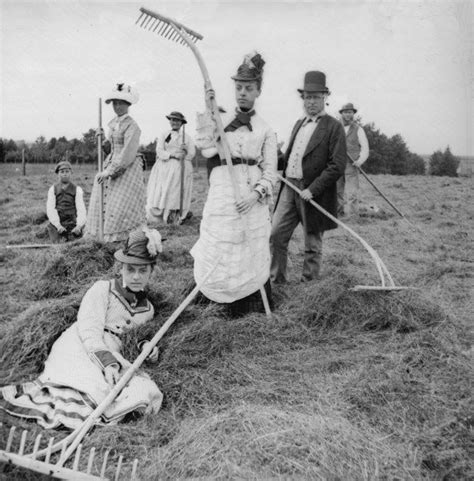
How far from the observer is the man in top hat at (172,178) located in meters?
8.69

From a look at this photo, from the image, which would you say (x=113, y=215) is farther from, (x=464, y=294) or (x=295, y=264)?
(x=464, y=294)

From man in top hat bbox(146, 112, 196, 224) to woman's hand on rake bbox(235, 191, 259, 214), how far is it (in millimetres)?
4888

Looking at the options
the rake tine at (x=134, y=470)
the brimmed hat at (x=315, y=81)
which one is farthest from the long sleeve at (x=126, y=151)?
the rake tine at (x=134, y=470)

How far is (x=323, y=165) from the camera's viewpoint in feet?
15.6

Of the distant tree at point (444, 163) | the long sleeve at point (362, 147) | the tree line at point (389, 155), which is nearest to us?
the long sleeve at point (362, 147)

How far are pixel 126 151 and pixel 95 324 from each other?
3.36 m

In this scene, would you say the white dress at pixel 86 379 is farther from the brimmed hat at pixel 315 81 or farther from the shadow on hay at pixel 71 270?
Result: the brimmed hat at pixel 315 81

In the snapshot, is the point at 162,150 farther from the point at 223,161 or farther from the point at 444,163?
the point at 444,163

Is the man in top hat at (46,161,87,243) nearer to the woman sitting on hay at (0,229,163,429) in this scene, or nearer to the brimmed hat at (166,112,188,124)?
the brimmed hat at (166,112,188,124)

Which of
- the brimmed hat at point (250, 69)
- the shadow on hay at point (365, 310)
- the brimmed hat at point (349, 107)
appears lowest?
the shadow on hay at point (365, 310)

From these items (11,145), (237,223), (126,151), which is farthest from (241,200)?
(11,145)

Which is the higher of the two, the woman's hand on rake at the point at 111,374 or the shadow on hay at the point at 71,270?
the shadow on hay at the point at 71,270

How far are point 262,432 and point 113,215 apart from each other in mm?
4251

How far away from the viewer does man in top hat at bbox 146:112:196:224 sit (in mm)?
8688
